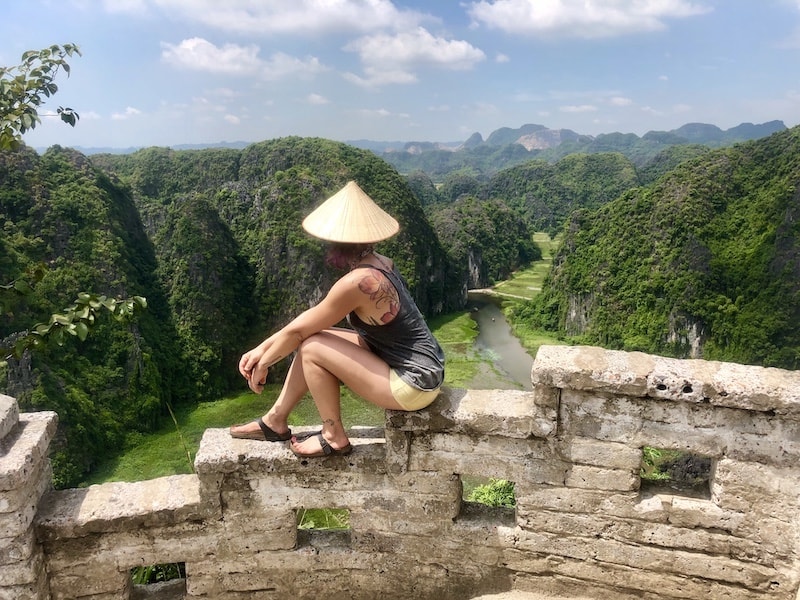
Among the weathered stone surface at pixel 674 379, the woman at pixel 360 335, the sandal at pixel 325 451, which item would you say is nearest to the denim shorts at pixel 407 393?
the woman at pixel 360 335

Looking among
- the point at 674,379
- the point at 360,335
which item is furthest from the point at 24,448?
the point at 674,379

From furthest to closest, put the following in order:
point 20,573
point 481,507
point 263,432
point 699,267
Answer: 1. point 699,267
2. point 481,507
3. point 263,432
4. point 20,573

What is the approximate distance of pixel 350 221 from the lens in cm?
385

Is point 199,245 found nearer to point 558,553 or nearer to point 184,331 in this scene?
point 184,331

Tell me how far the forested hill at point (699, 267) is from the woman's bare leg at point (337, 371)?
4472 cm

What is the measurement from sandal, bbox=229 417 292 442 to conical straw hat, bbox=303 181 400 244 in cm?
147

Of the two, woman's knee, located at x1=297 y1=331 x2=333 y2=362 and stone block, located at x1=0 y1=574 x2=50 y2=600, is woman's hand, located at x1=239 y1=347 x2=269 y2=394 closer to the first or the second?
woman's knee, located at x1=297 y1=331 x2=333 y2=362

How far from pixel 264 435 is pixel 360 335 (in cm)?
103

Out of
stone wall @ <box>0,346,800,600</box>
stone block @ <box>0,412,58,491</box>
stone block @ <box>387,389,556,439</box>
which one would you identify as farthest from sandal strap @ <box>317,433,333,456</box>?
stone block @ <box>0,412,58,491</box>

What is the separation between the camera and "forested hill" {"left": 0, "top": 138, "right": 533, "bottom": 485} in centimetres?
3494

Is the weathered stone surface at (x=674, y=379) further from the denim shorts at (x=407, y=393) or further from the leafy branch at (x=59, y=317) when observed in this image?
the leafy branch at (x=59, y=317)

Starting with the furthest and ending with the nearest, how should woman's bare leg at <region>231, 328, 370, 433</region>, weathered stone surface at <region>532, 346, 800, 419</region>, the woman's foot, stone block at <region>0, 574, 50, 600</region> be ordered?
1. the woman's foot
2. woman's bare leg at <region>231, 328, 370, 433</region>
3. stone block at <region>0, 574, 50, 600</region>
4. weathered stone surface at <region>532, 346, 800, 419</region>

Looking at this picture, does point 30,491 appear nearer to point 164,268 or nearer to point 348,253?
point 348,253

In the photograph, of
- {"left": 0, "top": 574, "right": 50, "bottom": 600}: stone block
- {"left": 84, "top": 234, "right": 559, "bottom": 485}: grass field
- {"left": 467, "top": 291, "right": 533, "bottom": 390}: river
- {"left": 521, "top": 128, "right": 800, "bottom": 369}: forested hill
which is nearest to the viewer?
{"left": 0, "top": 574, "right": 50, "bottom": 600}: stone block
